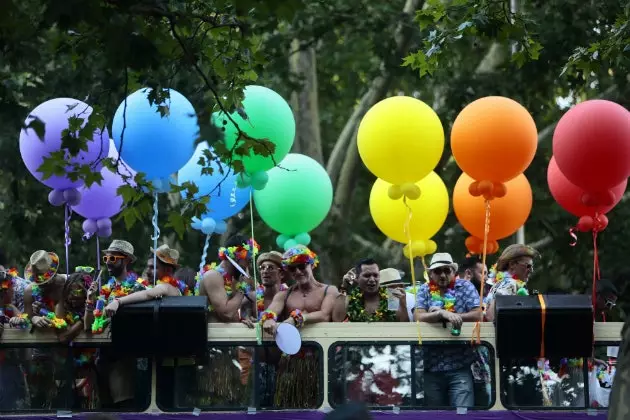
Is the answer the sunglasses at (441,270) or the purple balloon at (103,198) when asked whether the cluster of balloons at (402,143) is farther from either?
the purple balloon at (103,198)

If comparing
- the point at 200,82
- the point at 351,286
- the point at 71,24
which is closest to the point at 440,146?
the point at 351,286

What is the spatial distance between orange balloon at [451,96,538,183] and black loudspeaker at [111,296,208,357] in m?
2.31

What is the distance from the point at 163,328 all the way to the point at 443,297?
2012 millimetres

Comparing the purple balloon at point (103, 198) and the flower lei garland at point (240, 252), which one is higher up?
the purple balloon at point (103, 198)

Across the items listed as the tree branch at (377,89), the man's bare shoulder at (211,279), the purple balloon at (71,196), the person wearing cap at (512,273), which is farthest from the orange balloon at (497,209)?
the tree branch at (377,89)

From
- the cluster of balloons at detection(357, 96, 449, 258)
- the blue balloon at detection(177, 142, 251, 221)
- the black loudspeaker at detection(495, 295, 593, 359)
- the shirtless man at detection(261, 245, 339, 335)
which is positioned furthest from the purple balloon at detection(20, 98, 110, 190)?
the black loudspeaker at detection(495, 295, 593, 359)

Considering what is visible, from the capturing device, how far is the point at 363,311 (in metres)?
11.2

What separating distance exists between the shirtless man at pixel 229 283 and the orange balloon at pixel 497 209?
202cm

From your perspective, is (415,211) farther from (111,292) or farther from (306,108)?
(306,108)

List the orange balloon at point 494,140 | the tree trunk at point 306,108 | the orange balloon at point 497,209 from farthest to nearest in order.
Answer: the tree trunk at point 306,108, the orange balloon at point 497,209, the orange balloon at point 494,140

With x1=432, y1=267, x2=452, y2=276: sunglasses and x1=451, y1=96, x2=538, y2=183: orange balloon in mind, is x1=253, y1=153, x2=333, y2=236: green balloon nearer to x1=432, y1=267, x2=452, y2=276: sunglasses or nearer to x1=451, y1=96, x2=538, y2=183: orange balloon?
x1=451, y1=96, x2=538, y2=183: orange balloon

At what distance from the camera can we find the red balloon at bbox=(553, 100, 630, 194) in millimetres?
11266

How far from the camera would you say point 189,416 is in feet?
35.8

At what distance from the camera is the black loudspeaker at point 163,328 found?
10.9 m
